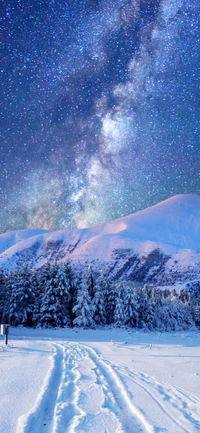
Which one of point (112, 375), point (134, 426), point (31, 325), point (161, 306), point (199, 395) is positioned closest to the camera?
point (134, 426)

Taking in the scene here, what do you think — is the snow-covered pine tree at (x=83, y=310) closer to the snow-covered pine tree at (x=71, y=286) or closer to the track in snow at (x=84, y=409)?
the snow-covered pine tree at (x=71, y=286)

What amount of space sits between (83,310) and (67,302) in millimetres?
4146

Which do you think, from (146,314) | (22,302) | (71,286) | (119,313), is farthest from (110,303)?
(22,302)

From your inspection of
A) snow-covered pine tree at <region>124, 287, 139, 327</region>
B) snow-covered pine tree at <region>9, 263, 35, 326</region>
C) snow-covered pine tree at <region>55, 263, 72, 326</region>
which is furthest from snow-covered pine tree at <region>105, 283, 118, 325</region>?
snow-covered pine tree at <region>9, 263, 35, 326</region>

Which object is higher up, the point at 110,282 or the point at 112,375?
the point at 110,282

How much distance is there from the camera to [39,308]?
143ft

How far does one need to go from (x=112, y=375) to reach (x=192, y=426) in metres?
4.11

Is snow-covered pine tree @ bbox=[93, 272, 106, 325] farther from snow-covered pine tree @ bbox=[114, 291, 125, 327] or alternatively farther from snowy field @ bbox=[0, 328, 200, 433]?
snowy field @ bbox=[0, 328, 200, 433]

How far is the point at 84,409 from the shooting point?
4.98 metres

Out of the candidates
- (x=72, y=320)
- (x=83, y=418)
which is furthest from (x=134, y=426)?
(x=72, y=320)

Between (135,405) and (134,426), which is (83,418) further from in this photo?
(135,405)

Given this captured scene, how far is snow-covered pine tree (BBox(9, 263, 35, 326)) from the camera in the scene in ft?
136

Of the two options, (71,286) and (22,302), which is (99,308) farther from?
(22,302)

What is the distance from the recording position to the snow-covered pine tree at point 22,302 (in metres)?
41.5
